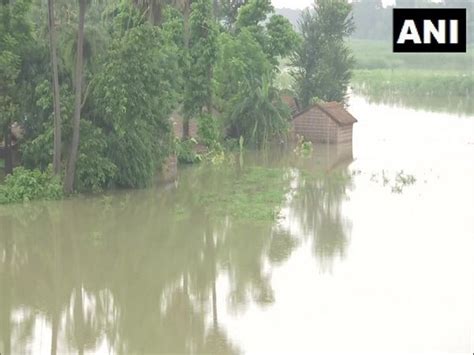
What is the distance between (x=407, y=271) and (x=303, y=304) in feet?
9.69

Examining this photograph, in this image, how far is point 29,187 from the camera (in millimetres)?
22281

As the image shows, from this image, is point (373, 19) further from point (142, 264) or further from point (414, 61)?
point (142, 264)

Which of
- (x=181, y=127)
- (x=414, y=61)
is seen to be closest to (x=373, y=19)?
(x=414, y=61)

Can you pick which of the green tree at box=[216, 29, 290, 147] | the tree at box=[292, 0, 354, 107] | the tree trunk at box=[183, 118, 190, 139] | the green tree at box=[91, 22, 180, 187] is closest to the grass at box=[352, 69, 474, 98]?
the tree at box=[292, 0, 354, 107]

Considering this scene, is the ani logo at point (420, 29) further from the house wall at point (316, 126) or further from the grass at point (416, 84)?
the grass at point (416, 84)

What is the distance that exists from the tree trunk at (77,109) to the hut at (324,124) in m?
14.0

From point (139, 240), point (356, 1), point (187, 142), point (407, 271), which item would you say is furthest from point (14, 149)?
point (356, 1)

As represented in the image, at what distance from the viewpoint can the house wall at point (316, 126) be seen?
113 feet

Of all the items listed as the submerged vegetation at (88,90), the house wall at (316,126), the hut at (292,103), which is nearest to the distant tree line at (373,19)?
the hut at (292,103)

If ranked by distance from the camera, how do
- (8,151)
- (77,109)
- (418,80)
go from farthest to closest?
1. (418,80)
2. (8,151)
3. (77,109)

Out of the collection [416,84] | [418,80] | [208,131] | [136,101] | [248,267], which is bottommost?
[248,267]

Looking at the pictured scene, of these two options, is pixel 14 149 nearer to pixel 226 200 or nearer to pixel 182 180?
pixel 182 180

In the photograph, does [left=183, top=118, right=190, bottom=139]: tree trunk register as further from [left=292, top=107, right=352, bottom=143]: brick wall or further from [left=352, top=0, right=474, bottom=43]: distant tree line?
[left=352, top=0, right=474, bottom=43]: distant tree line

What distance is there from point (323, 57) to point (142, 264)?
26564mm
